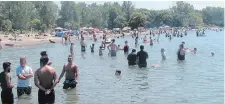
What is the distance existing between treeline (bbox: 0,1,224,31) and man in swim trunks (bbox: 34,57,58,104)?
65302 millimetres

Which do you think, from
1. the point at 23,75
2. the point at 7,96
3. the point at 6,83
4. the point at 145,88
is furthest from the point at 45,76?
the point at 145,88

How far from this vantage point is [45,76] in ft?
34.2

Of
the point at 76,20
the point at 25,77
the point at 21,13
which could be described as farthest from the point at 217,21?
the point at 25,77

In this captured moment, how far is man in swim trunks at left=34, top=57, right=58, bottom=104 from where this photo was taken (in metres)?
10.4

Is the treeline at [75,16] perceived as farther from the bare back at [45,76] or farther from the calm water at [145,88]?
the bare back at [45,76]

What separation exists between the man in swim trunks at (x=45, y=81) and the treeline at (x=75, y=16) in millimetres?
65302

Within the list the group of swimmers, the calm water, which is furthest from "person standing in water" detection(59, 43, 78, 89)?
the group of swimmers

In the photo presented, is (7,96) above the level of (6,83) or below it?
below

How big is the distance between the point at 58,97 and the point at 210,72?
1180cm

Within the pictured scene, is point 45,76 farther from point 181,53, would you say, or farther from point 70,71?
point 181,53

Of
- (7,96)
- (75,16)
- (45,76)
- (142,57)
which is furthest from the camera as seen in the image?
(75,16)

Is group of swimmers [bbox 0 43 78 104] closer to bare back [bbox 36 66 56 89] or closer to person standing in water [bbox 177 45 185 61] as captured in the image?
bare back [bbox 36 66 56 89]

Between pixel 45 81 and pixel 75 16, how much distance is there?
10102 centimetres

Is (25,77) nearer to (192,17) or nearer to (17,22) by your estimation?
(17,22)
